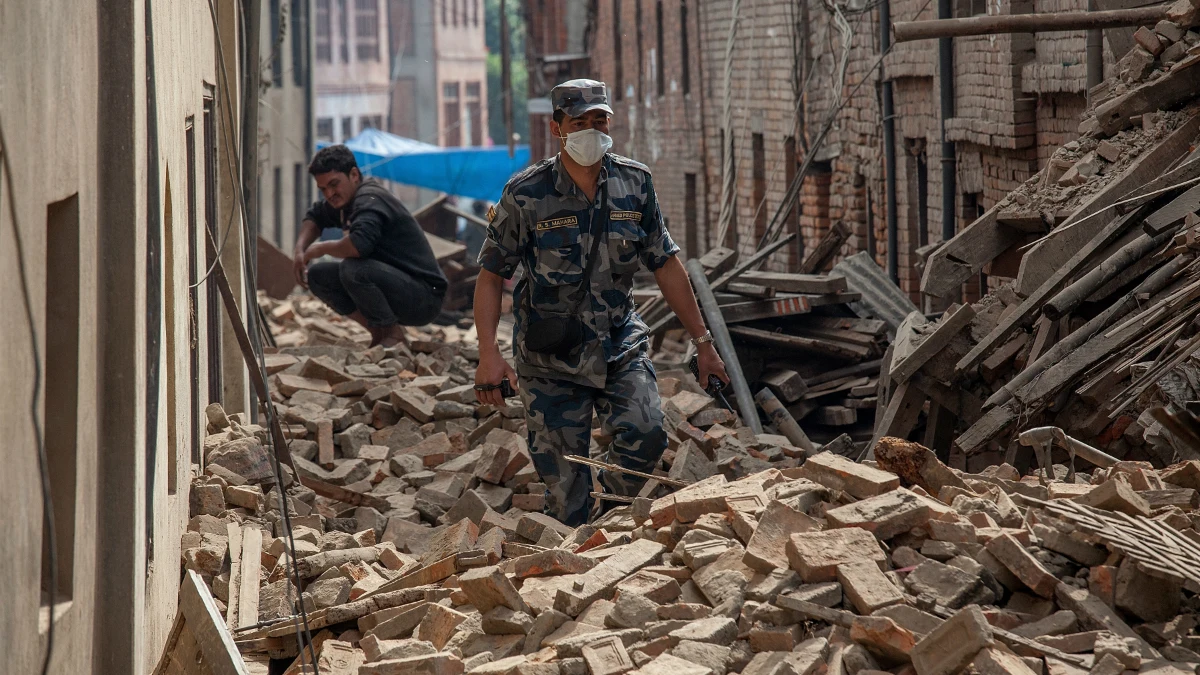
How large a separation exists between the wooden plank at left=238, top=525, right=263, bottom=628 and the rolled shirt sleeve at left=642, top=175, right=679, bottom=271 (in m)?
2.04

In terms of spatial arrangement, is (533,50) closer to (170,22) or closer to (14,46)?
(170,22)

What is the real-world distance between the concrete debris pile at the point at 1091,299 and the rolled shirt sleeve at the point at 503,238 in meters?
2.07

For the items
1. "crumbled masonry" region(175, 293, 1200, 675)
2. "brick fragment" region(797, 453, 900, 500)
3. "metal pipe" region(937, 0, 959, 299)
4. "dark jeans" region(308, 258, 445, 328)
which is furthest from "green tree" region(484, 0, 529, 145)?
"brick fragment" region(797, 453, 900, 500)

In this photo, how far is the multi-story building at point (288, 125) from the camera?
23.4m

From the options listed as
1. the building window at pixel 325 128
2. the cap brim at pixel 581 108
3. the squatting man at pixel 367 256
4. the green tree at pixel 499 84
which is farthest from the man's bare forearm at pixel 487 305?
the green tree at pixel 499 84

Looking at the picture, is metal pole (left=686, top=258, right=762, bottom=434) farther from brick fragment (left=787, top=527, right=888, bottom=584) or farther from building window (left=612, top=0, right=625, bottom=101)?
building window (left=612, top=0, right=625, bottom=101)

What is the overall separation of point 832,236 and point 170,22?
663 centimetres

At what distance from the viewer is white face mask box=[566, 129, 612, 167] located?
557 cm

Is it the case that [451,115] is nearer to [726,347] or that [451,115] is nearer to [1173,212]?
[726,347]

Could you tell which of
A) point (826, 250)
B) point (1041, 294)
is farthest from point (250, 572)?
point (826, 250)

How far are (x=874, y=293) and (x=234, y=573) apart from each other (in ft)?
19.1

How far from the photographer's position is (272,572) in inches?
221

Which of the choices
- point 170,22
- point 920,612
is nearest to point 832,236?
point 170,22

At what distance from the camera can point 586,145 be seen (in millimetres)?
5578
